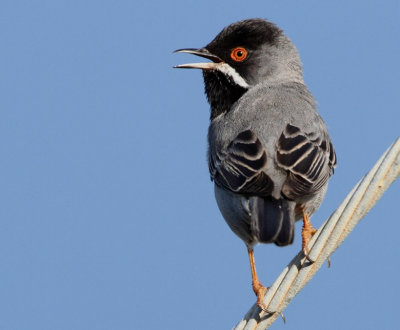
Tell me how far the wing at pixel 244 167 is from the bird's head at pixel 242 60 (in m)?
1.40

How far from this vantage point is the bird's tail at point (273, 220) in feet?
19.1

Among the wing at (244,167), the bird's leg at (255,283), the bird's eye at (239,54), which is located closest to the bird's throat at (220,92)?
the bird's eye at (239,54)

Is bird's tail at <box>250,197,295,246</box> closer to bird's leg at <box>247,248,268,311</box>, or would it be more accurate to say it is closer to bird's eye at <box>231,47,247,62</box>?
bird's leg at <box>247,248,268,311</box>

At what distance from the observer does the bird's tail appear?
582 centimetres

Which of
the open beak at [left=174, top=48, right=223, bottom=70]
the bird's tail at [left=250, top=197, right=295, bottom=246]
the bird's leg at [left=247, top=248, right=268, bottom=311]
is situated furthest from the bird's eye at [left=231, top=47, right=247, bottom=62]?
the bird's tail at [left=250, top=197, right=295, bottom=246]

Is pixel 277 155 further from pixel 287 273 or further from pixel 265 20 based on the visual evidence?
pixel 265 20

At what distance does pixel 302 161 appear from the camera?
6.36m

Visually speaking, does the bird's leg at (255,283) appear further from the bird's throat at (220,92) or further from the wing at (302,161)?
the bird's throat at (220,92)

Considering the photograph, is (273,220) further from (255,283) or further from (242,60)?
(242,60)

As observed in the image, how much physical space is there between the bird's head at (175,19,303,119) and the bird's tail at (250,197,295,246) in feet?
7.69

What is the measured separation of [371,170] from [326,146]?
104 inches

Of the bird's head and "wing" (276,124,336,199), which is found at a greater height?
the bird's head

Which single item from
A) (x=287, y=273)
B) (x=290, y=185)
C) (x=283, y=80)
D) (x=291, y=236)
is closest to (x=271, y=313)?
(x=287, y=273)

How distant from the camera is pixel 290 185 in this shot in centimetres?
611
